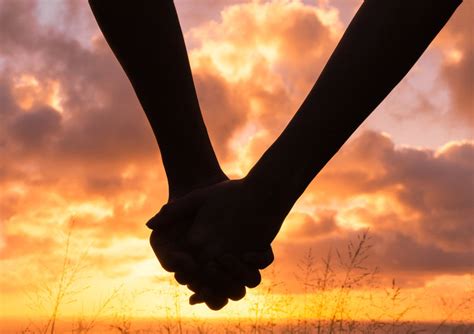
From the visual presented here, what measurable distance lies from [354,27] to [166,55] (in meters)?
0.41

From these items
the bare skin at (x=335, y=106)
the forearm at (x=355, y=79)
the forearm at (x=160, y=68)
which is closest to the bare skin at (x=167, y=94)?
the forearm at (x=160, y=68)

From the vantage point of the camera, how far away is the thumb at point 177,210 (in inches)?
62.2

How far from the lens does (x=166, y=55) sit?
151 centimetres

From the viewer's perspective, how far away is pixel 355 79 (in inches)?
53.6

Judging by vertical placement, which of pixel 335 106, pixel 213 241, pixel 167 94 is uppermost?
pixel 167 94

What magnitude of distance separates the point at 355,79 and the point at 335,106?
0.22 feet

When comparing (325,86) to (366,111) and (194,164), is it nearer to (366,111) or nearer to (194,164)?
(366,111)

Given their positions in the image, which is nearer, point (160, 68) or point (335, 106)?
point (335, 106)

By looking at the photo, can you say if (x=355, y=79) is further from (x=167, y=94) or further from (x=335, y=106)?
(x=167, y=94)

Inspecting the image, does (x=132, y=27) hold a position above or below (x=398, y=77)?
above

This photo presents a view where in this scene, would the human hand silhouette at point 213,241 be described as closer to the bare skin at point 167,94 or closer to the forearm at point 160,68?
the bare skin at point 167,94

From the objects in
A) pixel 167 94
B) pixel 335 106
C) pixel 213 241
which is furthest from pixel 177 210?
pixel 335 106

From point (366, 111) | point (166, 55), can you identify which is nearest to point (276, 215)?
point (366, 111)

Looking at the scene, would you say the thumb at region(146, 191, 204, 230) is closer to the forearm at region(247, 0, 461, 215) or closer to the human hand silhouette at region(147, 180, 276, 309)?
the human hand silhouette at region(147, 180, 276, 309)
